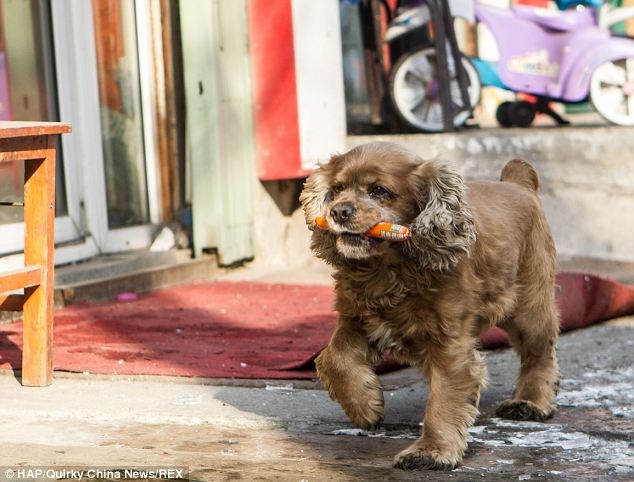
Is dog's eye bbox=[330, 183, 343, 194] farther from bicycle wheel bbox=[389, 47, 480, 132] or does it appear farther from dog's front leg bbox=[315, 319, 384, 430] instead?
bicycle wheel bbox=[389, 47, 480, 132]

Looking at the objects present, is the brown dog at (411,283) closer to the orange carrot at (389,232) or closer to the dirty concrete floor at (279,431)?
the orange carrot at (389,232)

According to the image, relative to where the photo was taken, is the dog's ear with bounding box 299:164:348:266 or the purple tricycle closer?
the dog's ear with bounding box 299:164:348:266

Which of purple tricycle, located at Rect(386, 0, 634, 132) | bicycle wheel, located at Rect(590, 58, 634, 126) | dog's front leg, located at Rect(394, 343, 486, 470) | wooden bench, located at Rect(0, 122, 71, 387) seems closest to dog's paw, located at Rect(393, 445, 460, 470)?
dog's front leg, located at Rect(394, 343, 486, 470)

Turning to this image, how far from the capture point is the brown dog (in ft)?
12.6

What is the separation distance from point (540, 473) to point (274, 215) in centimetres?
501

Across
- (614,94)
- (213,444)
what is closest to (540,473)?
(213,444)

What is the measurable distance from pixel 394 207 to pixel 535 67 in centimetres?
595

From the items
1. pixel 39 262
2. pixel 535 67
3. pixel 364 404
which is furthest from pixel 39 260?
pixel 535 67

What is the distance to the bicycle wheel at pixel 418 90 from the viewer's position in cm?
878

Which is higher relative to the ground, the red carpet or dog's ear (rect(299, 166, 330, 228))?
dog's ear (rect(299, 166, 330, 228))

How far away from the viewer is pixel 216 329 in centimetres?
621

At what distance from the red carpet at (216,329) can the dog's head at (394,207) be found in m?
1.29

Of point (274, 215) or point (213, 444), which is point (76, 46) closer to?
point (274, 215)

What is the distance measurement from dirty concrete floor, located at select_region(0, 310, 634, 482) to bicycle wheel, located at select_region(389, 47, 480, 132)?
147 inches
